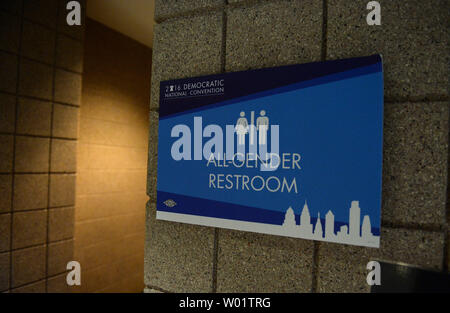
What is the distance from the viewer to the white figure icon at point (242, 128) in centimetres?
92

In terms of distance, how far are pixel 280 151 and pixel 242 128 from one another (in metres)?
0.15


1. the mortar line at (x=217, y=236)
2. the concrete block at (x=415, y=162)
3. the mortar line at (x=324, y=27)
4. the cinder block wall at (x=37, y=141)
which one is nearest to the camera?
the concrete block at (x=415, y=162)

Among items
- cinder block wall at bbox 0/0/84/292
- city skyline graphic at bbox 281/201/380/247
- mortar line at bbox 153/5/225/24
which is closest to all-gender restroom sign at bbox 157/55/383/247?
city skyline graphic at bbox 281/201/380/247

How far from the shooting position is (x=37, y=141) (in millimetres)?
2262

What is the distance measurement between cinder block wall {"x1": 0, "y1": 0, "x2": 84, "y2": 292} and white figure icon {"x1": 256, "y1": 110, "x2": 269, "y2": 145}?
206 cm

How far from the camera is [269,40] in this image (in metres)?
0.94

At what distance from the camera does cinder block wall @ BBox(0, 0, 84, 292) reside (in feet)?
6.84

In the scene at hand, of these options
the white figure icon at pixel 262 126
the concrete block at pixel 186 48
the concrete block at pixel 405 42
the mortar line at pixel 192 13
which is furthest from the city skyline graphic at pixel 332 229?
the mortar line at pixel 192 13

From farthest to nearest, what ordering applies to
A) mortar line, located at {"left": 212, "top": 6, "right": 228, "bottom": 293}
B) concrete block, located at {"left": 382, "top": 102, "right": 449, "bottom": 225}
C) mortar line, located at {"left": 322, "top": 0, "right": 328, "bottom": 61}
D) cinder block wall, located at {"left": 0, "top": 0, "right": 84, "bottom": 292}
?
cinder block wall, located at {"left": 0, "top": 0, "right": 84, "bottom": 292}
mortar line, located at {"left": 212, "top": 6, "right": 228, "bottom": 293}
mortar line, located at {"left": 322, "top": 0, "right": 328, "bottom": 61}
concrete block, located at {"left": 382, "top": 102, "right": 449, "bottom": 225}

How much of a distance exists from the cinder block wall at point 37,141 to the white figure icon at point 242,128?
1.99 m

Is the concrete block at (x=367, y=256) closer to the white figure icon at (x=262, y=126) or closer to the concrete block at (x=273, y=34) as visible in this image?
the white figure icon at (x=262, y=126)

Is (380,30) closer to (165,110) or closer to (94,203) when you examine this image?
(165,110)

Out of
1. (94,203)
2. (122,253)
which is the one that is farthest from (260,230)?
(122,253)

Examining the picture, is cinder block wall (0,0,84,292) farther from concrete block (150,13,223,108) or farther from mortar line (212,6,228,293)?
mortar line (212,6,228,293)
